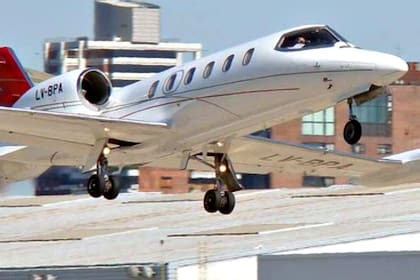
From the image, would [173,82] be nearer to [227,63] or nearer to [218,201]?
[227,63]

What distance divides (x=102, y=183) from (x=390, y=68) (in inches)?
263

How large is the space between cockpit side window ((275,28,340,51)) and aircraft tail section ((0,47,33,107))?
7964mm

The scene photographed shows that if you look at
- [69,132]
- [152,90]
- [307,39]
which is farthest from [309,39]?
[69,132]

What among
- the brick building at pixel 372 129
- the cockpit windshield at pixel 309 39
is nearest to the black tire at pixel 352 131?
the cockpit windshield at pixel 309 39

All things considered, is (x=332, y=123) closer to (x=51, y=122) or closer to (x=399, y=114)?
(x=399, y=114)

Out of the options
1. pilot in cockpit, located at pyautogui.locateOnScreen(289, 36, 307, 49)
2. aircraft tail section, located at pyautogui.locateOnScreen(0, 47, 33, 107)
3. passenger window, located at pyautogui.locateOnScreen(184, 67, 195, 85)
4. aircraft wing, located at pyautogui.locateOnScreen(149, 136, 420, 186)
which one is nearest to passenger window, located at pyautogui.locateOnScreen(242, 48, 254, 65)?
pilot in cockpit, located at pyautogui.locateOnScreen(289, 36, 307, 49)

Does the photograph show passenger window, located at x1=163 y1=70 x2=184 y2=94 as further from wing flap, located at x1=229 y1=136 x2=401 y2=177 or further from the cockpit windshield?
the cockpit windshield

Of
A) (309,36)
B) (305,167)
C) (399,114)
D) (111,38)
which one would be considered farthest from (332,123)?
(111,38)

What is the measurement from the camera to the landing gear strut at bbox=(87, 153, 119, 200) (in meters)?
31.6

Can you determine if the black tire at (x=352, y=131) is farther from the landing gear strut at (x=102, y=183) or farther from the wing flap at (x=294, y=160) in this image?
the landing gear strut at (x=102, y=183)

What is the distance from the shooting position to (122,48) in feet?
593

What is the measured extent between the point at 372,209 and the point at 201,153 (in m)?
12.8

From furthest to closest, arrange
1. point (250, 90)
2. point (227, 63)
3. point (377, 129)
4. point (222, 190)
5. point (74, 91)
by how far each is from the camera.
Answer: point (377, 129)
point (222, 190)
point (74, 91)
point (227, 63)
point (250, 90)

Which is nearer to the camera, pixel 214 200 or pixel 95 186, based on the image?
pixel 95 186
